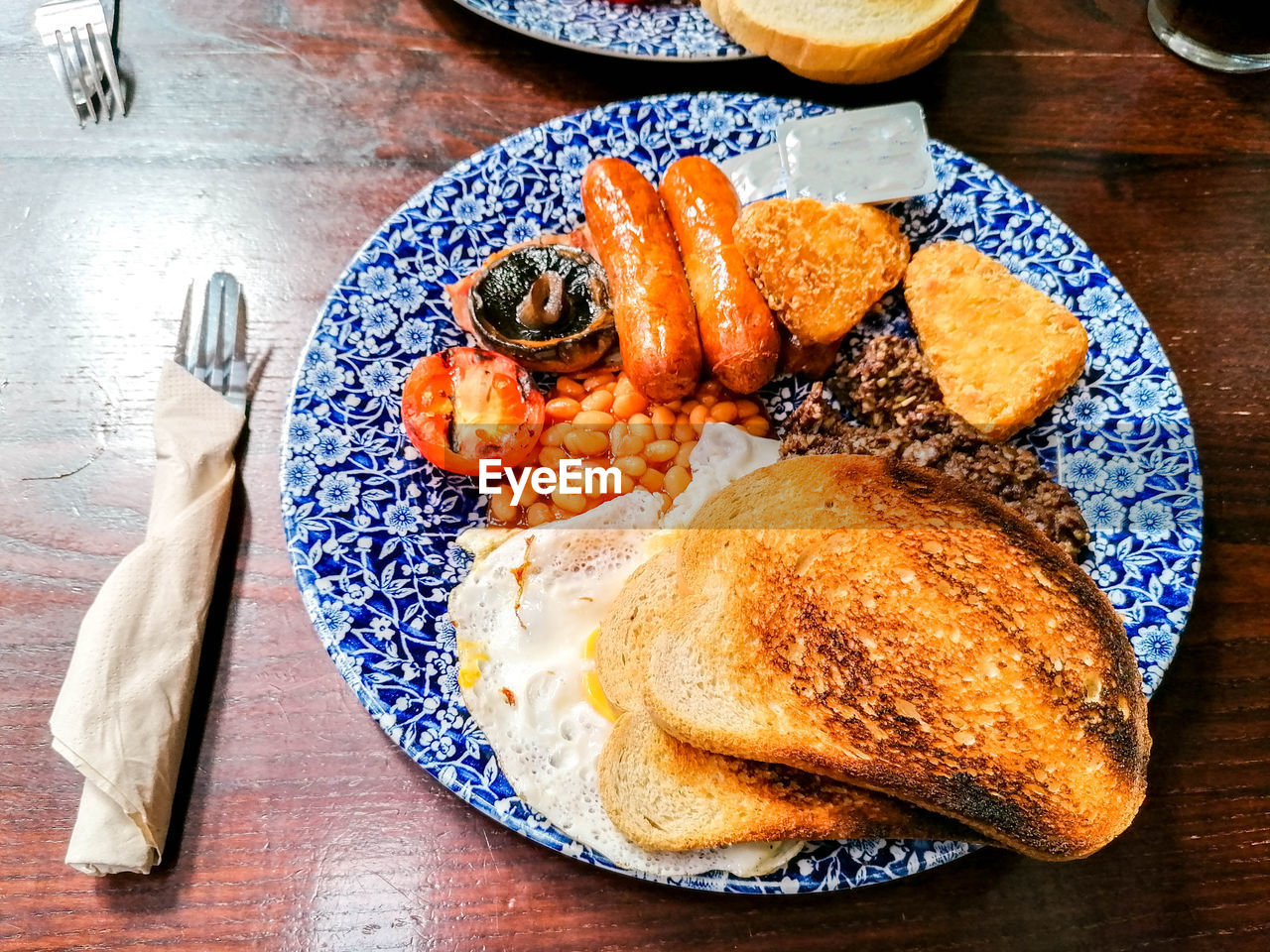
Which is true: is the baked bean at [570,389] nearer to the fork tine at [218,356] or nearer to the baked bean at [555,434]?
the baked bean at [555,434]

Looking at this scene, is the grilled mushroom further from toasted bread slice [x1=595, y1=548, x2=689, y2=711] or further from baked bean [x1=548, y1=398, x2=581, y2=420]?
toasted bread slice [x1=595, y1=548, x2=689, y2=711]

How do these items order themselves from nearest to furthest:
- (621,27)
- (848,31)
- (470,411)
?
(470,411)
(848,31)
(621,27)

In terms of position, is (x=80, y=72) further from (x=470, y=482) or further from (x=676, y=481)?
(x=676, y=481)

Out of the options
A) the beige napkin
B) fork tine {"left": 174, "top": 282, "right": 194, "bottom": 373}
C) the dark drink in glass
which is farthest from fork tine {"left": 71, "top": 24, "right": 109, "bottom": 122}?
the dark drink in glass

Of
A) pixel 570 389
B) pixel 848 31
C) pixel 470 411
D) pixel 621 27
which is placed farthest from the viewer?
pixel 621 27

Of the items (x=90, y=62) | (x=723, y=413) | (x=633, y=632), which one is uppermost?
(x=90, y=62)

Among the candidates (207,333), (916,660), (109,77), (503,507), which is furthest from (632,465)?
(109,77)
